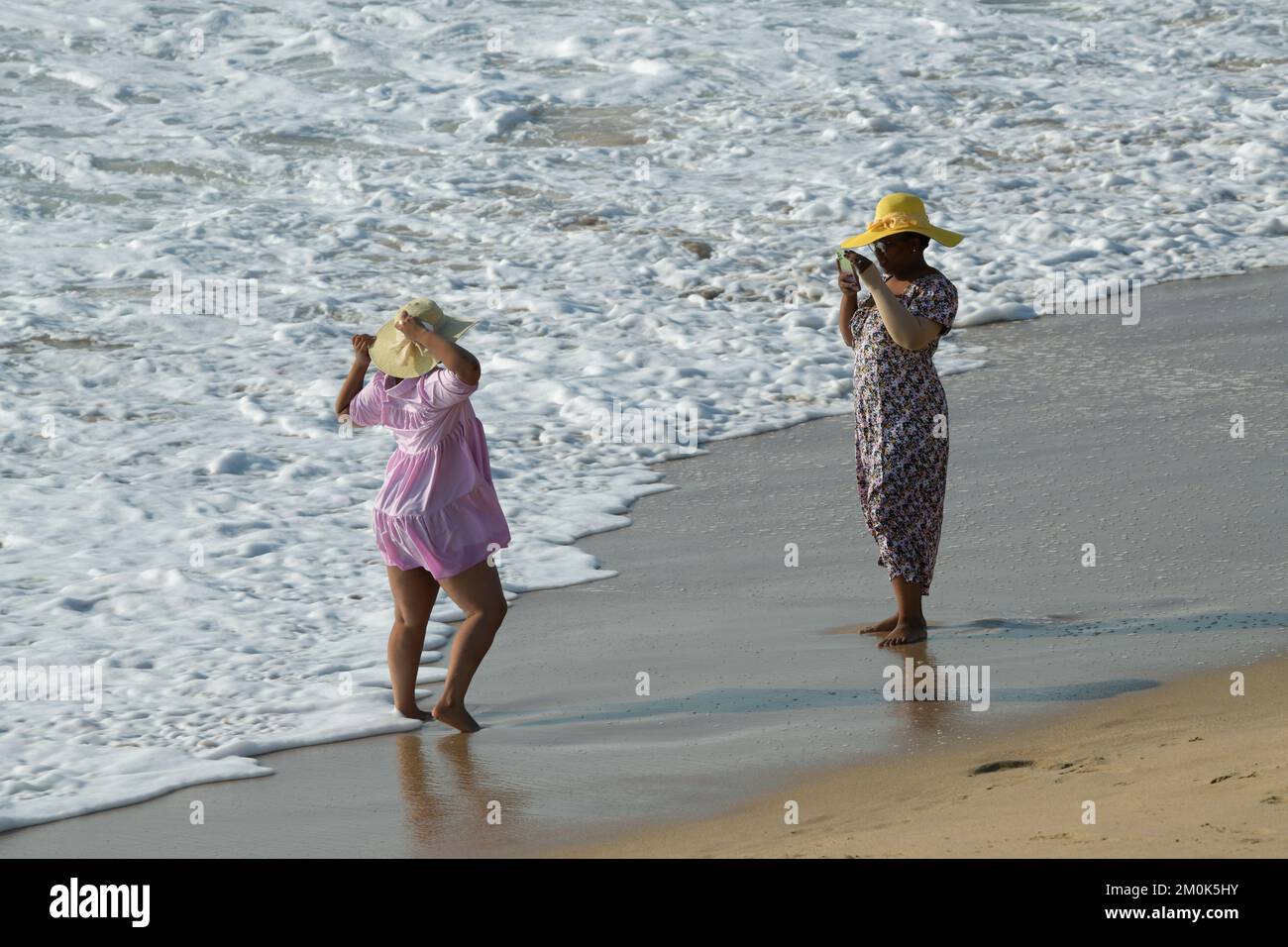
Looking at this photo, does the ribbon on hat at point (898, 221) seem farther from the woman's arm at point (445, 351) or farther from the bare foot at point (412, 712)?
the bare foot at point (412, 712)

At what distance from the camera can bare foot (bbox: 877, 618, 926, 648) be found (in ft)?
19.0

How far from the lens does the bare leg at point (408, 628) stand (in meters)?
5.41

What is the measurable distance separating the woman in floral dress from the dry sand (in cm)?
68

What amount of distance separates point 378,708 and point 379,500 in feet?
2.68

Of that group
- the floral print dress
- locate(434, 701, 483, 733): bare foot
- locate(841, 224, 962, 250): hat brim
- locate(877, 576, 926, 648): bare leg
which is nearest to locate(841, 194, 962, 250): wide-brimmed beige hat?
locate(841, 224, 962, 250): hat brim

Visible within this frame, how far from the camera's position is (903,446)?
5.73 m

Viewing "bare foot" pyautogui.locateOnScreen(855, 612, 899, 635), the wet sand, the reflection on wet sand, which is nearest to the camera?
the reflection on wet sand

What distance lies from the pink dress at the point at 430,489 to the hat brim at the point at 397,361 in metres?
0.04

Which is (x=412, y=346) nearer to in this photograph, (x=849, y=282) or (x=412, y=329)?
(x=412, y=329)

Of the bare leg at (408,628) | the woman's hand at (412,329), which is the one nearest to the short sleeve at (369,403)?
the woman's hand at (412,329)

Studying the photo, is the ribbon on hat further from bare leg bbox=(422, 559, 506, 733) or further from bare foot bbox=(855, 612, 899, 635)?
bare leg bbox=(422, 559, 506, 733)

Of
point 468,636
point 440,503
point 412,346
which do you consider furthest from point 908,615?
point 412,346

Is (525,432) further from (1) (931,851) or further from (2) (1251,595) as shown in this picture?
(1) (931,851)

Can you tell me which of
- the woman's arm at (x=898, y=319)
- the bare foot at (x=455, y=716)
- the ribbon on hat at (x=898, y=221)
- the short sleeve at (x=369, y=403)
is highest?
the ribbon on hat at (x=898, y=221)
